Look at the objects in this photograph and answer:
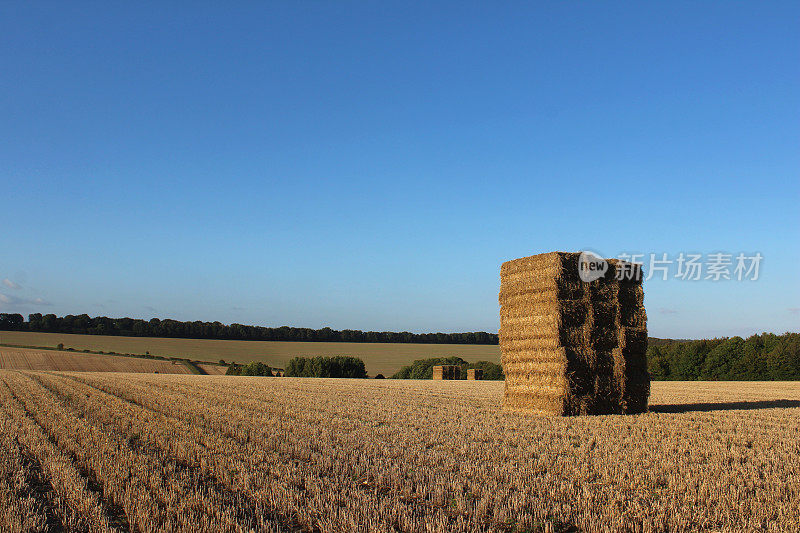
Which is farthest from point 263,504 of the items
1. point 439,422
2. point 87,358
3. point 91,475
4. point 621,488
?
point 87,358

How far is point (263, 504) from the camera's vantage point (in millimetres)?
4855

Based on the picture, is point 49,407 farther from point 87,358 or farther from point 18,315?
point 18,315

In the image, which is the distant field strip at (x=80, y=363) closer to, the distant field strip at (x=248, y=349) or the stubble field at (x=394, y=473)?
the distant field strip at (x=248, y=349)

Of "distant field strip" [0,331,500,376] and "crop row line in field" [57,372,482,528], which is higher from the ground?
"crop row line in field" [57,372,482,528]

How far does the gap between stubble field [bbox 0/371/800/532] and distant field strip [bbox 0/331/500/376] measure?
50932mm

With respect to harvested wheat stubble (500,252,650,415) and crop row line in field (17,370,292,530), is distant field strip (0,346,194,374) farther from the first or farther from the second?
crop row line in field (17,370,292,530)

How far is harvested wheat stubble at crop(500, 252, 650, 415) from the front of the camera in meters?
11.5

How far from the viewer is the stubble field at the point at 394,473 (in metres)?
4.42

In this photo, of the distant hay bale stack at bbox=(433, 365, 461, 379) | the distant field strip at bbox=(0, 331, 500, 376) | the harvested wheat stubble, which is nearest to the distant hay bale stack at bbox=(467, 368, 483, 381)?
the distant hay bale stack at bbox=(433, 365, 461, 379)

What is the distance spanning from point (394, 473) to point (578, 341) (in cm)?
704

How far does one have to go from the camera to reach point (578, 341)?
38.5 ft

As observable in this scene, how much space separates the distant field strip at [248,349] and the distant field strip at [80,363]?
636 centimetres

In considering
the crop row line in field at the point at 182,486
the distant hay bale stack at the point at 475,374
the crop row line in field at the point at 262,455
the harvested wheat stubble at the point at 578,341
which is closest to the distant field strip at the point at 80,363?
the distant hay bale stack at the point at 475,374
